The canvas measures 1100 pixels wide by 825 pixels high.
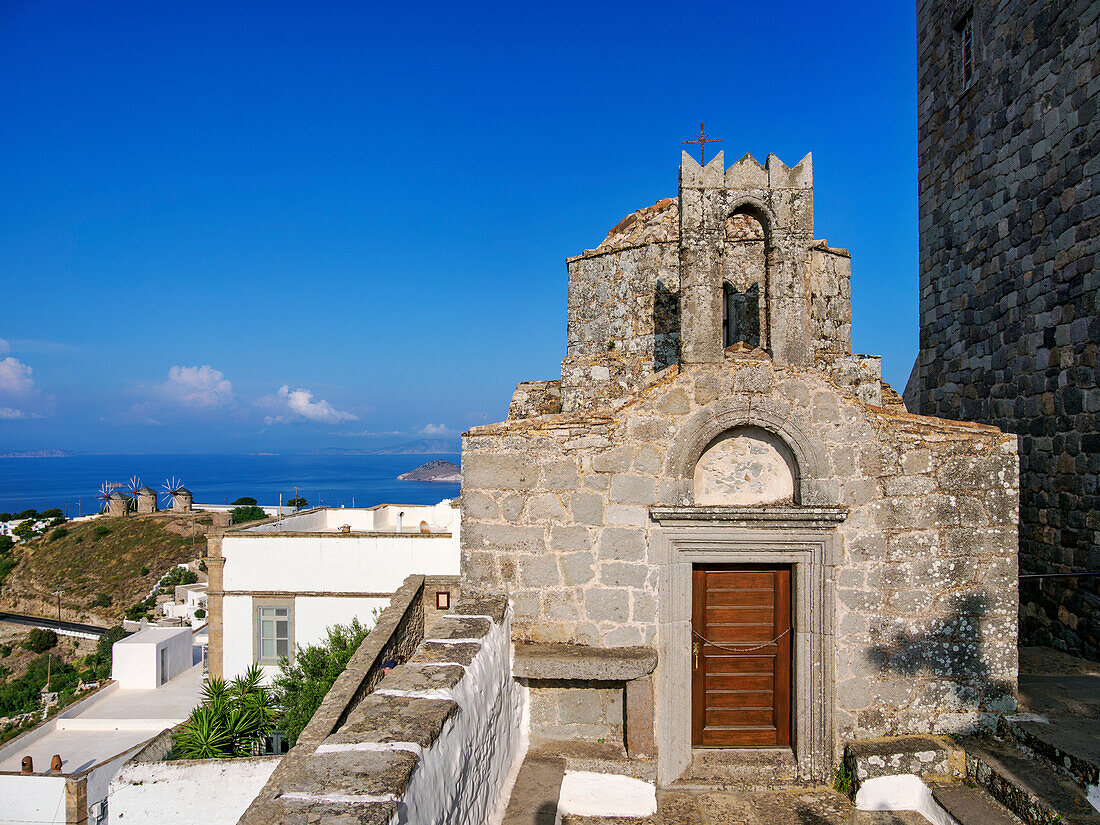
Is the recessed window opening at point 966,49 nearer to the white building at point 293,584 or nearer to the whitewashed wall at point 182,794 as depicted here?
the white building at point 293,584

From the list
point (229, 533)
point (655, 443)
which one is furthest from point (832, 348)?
point (229, 533)

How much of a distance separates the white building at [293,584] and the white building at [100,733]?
2.83 metres

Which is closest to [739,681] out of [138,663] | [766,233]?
[766,233]

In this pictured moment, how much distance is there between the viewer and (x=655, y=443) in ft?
16.9

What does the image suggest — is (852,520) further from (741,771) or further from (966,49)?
(966,49)

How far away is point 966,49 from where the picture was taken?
29.9ft

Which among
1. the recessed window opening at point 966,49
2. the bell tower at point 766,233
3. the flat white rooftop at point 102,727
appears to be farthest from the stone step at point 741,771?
the flat white rooftop at point 102,727

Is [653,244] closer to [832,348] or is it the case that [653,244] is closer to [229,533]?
[832,348]

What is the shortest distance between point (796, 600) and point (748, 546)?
0.58 metres

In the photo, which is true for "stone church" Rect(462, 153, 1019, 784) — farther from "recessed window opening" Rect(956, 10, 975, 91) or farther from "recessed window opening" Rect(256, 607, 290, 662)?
"recessed window opening" Rect(256, 607, 290, 662)

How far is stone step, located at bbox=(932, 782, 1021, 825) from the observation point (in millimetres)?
4305

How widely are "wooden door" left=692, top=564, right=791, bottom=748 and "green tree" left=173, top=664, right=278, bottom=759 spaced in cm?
827

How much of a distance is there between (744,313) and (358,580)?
10.9 m

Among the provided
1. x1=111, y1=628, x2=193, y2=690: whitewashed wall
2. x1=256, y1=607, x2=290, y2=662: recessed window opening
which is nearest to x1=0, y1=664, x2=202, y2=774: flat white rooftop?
x1=111, y1=628, x2=193, y2=690: whitewashed wall
